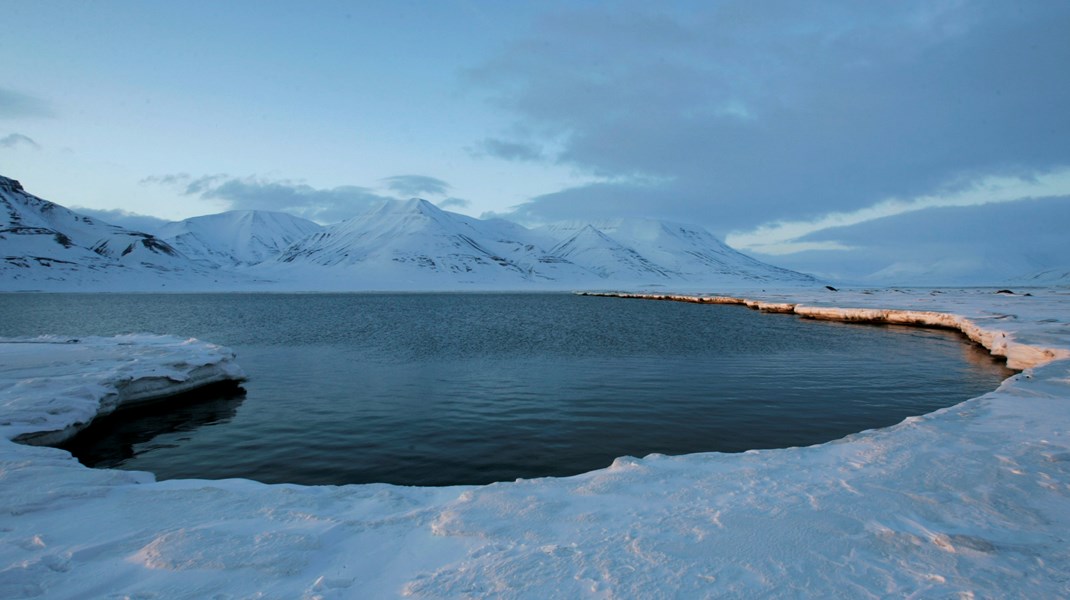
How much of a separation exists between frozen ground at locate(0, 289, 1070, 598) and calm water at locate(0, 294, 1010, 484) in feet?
11.0

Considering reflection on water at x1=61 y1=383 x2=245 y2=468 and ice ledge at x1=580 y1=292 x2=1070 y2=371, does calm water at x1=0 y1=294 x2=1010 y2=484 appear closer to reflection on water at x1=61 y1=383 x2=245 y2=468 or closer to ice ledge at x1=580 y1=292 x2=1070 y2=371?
reflection on water at x1=61 y1=383 x2=245 y2=468

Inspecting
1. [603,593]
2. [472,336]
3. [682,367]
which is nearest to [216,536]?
[603,593]

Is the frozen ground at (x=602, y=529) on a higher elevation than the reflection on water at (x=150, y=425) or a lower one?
higher

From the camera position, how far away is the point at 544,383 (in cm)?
2128

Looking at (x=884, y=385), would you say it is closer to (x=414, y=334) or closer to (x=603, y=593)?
(x=603, y=593)

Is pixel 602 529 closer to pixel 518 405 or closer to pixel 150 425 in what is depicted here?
pixel 518 405

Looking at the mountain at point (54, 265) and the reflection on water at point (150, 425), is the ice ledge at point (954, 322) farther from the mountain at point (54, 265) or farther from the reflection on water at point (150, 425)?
the mountain at point (54, 265)

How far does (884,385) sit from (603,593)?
64.9 ft

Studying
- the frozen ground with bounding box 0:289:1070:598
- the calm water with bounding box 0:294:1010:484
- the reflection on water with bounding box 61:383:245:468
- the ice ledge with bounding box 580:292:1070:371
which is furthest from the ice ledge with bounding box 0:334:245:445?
the ice ledge with bounding box 580:292:1070:371

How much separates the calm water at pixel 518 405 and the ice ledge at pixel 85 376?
896 millimetres

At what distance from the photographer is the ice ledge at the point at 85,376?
12.9m

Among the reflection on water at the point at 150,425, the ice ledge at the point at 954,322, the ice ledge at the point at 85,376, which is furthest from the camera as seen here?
the ice ledge at the point at 954,322

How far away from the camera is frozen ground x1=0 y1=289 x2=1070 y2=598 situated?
5121 millimetres

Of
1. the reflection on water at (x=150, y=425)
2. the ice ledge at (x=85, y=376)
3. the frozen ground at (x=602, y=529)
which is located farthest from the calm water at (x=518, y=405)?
the frozen ground at (x=602, y=529)
